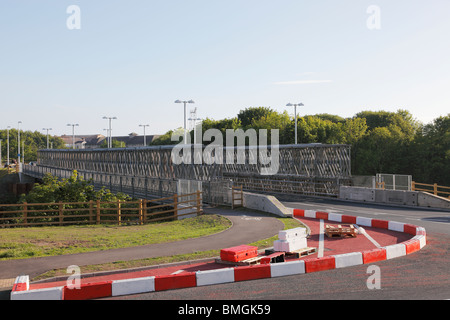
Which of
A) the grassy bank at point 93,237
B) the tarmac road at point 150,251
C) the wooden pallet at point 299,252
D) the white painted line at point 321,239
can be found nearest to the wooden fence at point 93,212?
the grassy bank at point 93,237

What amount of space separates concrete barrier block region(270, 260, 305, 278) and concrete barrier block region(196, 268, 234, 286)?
1160 millimetres

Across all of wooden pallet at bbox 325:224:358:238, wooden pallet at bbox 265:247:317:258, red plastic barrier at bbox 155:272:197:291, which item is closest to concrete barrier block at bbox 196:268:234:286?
red plastic barrier at bbox 155:272:197:291

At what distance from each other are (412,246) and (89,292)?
9849 millimetres

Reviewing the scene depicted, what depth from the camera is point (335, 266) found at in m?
11.9

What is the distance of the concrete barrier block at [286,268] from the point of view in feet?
36.7

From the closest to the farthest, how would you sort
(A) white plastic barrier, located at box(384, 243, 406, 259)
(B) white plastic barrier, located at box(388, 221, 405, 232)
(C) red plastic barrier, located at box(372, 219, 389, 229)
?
(A) white plastic barrier, located at box(384, 243, 406, 259) < (B) white plastic barrier, located at box(388, 221, 405, 232) < (C) red plastic barrier, located at box(372, 219, 389, 229)

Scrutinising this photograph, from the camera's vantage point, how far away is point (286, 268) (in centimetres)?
1133

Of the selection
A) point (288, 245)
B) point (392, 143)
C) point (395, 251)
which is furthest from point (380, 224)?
point (392, 143)

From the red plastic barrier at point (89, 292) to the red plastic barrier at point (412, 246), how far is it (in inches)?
356

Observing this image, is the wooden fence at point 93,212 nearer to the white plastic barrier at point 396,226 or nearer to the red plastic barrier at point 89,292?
the white plastic barrier at point 396,226

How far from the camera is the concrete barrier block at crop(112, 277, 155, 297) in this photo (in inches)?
384

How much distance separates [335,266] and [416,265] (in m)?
2.20

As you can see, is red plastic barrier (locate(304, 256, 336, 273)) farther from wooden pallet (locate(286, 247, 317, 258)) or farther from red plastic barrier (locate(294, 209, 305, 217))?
red plastic barrier (locate(294, 209, 305, 217))

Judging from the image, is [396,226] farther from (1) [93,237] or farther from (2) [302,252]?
(1) [93,237]
